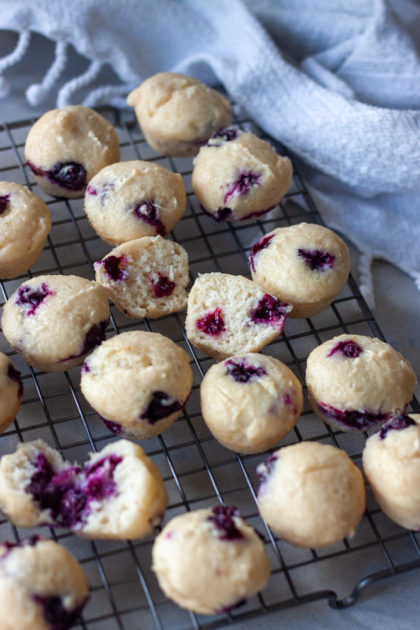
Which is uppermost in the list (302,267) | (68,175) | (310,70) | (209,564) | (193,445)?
(310,70)

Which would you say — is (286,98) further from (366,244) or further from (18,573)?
(18,573)

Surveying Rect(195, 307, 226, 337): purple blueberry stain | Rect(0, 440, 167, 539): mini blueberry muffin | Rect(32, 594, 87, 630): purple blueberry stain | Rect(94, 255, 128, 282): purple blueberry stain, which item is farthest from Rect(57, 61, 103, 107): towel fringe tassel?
Rect(32, 594, 87, 630): purple blueberry stain

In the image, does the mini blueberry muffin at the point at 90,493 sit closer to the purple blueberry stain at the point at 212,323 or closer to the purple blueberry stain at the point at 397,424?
the purple blueberry stain at the point at 212,323

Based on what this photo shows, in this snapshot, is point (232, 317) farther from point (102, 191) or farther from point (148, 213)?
point (102, 191)

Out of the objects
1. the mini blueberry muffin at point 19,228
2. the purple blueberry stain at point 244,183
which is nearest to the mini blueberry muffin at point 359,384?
the purple blueberry stain at point 244,183

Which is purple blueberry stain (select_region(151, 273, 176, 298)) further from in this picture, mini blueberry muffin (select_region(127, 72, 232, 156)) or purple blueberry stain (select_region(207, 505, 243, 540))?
purple blueberry stain (select_region(207, 505, 243, 540))

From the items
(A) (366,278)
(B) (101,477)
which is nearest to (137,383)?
(B) (101,477)
